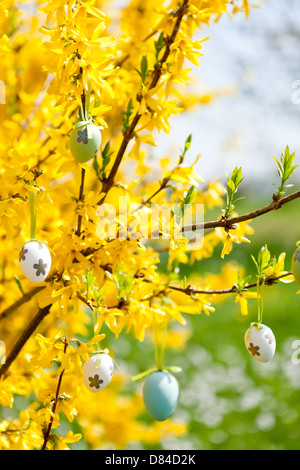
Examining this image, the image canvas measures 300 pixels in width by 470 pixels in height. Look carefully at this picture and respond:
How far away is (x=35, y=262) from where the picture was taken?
0.98m

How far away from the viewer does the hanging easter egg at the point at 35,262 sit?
98 cm

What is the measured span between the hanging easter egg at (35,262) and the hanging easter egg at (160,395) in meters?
0.35

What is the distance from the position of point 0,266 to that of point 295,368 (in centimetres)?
390

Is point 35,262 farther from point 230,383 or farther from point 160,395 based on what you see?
point 230,383

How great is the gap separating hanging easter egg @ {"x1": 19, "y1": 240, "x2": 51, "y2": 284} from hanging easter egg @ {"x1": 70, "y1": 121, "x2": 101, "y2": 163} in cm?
19

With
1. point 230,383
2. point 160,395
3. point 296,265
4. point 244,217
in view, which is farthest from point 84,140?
point 230,383

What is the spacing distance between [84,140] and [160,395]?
1.85 feet

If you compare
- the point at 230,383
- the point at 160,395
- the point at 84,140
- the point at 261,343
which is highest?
the point at 84,140

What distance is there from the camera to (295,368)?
4.95 m

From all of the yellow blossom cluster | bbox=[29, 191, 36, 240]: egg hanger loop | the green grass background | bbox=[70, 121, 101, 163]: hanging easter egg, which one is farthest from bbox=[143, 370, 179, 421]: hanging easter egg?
the green grass background

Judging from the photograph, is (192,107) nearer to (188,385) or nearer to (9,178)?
(9,178)

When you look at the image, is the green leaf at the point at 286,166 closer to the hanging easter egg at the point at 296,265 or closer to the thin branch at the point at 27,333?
the hanging easter egg at the point at 296,265

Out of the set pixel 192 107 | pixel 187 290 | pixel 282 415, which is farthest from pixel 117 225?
pixel 282 415

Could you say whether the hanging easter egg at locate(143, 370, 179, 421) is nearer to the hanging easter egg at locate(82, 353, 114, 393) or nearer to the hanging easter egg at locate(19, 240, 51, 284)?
the hanging easter egg at locate(82, 353, 114, 393)
